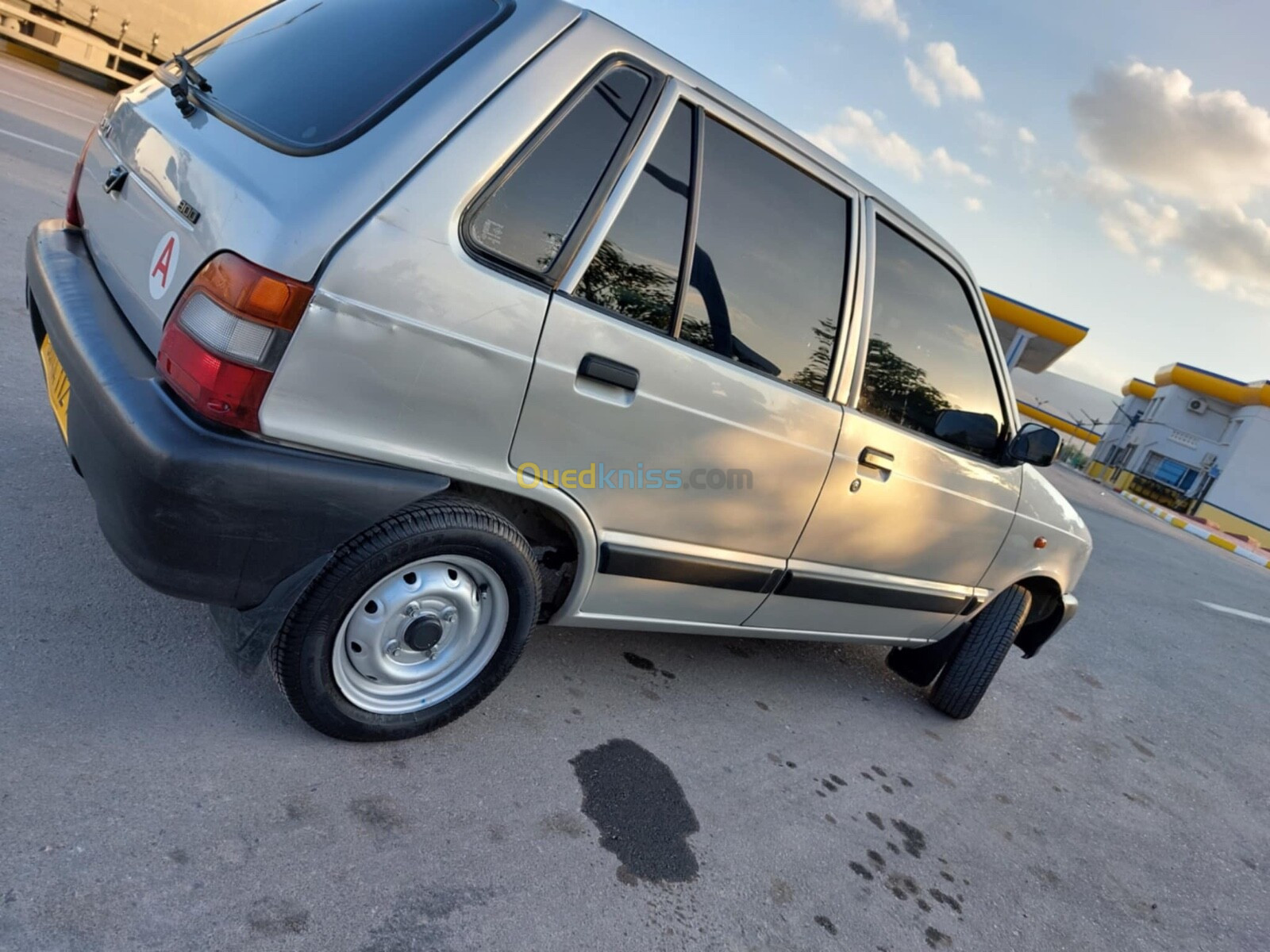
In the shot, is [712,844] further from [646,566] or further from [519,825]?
[646,566]

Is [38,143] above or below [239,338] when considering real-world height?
below

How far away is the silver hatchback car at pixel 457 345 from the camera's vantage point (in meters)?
1.83

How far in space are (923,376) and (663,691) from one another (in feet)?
5.04

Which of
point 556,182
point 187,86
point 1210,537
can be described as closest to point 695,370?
point 556,182

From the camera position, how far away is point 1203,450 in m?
39.6

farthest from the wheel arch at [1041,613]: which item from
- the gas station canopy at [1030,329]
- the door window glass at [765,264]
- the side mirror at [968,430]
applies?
the gas station canopy at [1030,329]

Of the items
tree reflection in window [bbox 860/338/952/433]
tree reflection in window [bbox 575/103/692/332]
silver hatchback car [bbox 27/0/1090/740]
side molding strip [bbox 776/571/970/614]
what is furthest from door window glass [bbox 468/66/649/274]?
side molding strip [bbox 776/571/970/614]

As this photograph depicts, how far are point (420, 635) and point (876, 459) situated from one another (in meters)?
1.65

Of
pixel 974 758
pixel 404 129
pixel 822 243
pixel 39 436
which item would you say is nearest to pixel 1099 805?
pixel 974 758

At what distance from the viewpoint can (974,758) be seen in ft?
11.8

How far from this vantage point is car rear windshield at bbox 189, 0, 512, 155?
2.00 m

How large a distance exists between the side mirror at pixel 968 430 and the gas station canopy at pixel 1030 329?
81.2ft

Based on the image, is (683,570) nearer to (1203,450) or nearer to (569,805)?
(569,805)

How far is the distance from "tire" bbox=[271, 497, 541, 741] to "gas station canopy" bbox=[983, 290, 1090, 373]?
26.5 m
